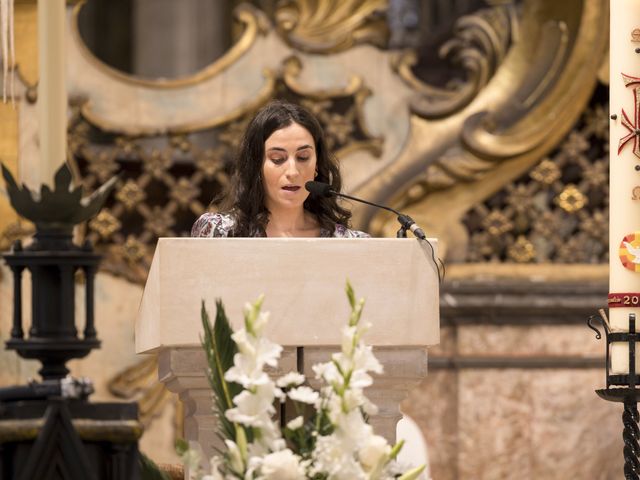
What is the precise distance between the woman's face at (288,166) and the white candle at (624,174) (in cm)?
83

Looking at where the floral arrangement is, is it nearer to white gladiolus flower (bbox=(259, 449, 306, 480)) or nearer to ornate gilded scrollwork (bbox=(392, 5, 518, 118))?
white gladiolus flower (bbox=(259, 449, 306, 480))

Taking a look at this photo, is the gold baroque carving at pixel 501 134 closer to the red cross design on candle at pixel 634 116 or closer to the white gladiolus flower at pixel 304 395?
the red cross design on candle at pixel 634 116

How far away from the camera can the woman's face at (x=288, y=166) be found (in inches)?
200

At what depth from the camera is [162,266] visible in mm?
4301

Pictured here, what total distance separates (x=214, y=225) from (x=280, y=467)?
1638 mm

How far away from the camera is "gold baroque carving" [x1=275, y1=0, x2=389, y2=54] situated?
8758 mm

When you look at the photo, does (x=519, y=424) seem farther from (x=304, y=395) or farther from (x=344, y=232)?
(x=304, y=395)

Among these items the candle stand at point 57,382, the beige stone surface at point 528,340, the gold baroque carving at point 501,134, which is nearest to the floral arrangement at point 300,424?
the candle stand at point 57,382

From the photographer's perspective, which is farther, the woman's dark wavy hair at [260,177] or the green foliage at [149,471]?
the woman's dark wavy hair at [260,177]

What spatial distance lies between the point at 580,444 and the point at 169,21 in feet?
13.0

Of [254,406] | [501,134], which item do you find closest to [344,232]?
[254,406]

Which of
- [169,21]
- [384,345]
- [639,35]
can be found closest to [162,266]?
[384,345]

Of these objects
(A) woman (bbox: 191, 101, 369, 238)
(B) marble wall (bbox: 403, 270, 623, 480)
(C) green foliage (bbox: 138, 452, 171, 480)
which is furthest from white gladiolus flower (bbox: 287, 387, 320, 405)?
(B) marble wall (bbox: 403, 270, 623, 480)

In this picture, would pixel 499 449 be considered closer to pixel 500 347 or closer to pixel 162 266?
pixel 500 347
